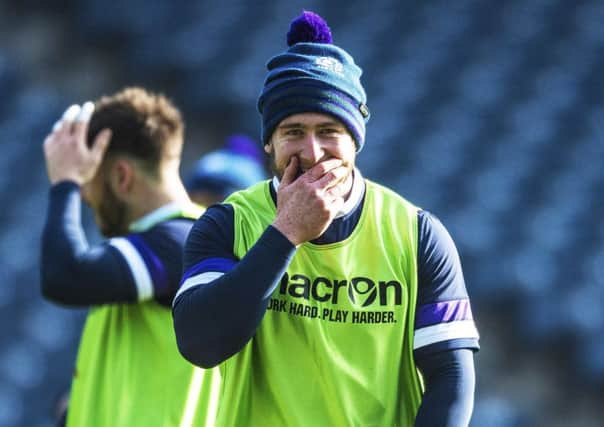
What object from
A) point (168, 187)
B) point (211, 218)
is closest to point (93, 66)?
point (168, 187)

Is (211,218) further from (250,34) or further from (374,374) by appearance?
(250,34)

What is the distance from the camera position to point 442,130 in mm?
7742

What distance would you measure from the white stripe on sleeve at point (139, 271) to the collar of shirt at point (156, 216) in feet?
0.41

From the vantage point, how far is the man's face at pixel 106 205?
9.82 ft

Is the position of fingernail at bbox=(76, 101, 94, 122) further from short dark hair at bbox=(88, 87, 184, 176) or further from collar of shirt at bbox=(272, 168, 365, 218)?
collar of shirt at bbox=(272, 168, 365, 218)

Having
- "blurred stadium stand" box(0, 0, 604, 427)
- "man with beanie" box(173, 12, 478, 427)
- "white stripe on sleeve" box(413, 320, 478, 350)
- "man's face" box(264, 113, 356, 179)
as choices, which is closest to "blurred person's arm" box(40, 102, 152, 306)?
"man with beanie" box(173, 12, 478, 427)

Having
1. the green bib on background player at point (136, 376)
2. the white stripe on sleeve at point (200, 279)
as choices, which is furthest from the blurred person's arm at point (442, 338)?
the green bib on background player at point (136, 376)

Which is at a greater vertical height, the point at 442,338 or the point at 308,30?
the point at 308,30

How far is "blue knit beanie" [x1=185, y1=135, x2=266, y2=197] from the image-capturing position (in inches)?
171

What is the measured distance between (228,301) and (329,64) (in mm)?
490

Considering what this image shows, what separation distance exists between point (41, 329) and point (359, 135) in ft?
14.3

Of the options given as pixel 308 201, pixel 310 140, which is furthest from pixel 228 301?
pixel 310 140

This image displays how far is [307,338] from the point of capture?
199 cm

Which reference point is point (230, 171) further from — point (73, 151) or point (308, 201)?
point (308, 201)
